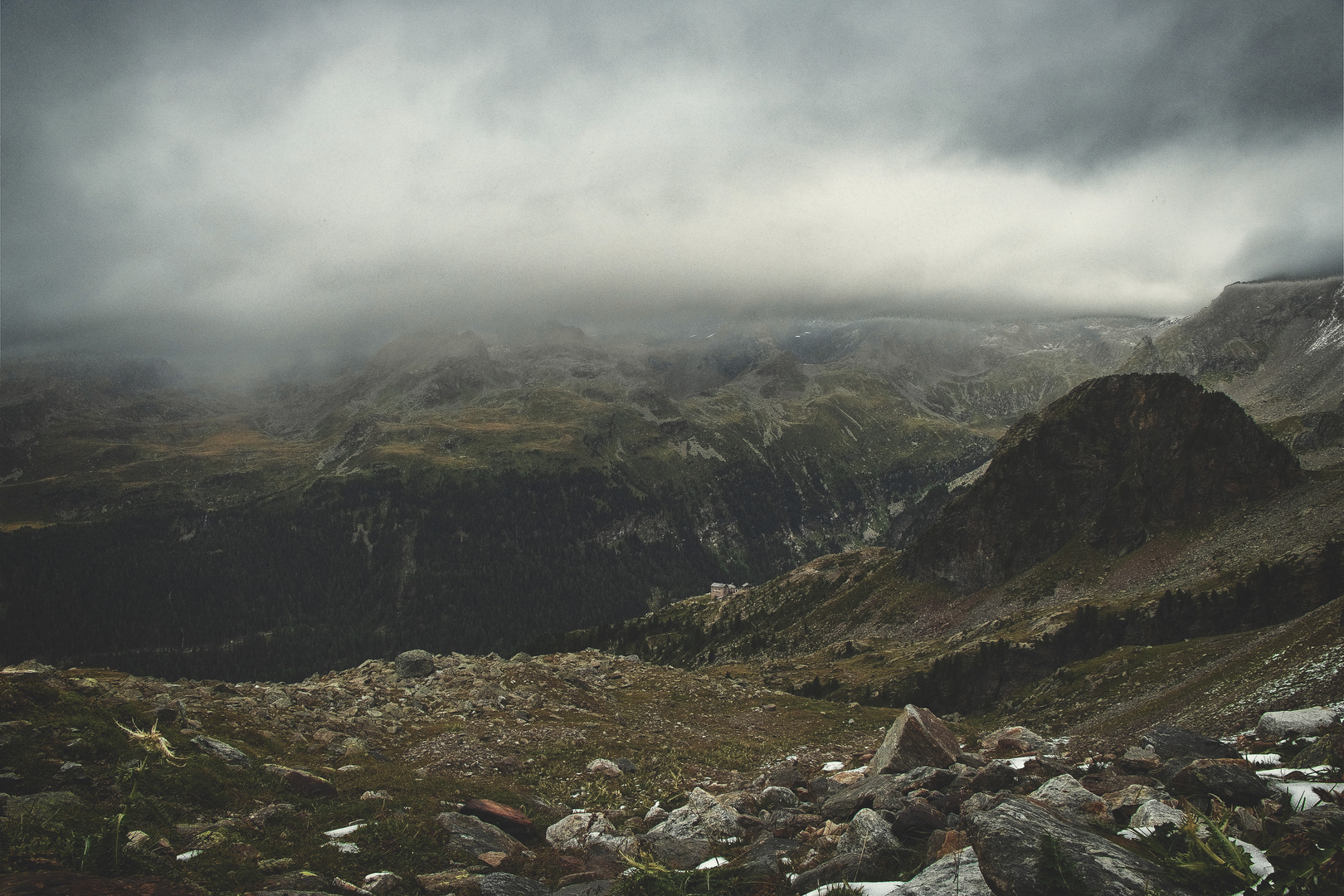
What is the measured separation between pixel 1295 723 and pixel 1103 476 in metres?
137

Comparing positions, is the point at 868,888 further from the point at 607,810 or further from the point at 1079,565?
the point at 1079,565

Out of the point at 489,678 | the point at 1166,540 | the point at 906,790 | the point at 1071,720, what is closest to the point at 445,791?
the point at 906,790

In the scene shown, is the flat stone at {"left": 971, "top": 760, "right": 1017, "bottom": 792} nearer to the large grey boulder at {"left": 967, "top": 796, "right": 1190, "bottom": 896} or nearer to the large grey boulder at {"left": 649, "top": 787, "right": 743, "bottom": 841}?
the large grey boulder at {"left": 967, "top": 796, "right": 1190, "bottom": 896}

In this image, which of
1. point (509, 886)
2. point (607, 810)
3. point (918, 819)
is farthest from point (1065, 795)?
point (607, 810)

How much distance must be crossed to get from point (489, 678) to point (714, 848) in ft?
128

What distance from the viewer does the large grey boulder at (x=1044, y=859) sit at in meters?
8.48

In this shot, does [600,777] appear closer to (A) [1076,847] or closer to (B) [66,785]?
(B) [66,785]

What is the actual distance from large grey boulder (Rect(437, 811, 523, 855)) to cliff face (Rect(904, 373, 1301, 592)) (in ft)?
438

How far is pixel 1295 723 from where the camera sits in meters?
18.0

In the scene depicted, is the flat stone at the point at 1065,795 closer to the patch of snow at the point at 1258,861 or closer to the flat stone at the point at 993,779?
the flat stone at the point at 993,779

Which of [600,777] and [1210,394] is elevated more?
[1210,394]

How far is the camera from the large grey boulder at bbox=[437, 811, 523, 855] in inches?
700

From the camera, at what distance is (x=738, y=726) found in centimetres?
5184

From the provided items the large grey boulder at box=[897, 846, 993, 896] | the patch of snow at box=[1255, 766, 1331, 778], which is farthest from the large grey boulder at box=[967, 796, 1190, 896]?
the patch of snow at box=[1255, 766, 1331, 778]
